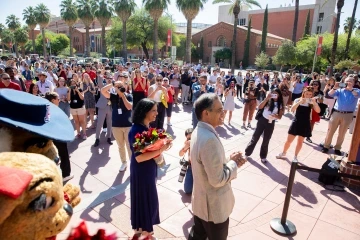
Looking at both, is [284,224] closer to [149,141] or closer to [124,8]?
[149,141]

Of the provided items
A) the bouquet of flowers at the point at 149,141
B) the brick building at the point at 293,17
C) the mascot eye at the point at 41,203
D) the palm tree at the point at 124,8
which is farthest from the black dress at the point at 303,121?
the brick building at the point at 293,17

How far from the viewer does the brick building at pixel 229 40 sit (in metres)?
48.8

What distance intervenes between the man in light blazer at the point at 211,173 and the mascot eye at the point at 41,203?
1433 mm

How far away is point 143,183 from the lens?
123 inches

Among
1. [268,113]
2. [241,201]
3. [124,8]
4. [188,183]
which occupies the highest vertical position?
[124,8]

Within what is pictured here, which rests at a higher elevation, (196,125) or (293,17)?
(293,17)

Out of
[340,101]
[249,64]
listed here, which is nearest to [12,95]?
[340,101]

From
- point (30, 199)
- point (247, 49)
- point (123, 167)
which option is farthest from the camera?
point (247, 49)

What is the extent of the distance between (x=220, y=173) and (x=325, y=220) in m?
2.84

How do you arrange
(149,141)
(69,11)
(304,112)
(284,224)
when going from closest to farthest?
(149,141) < (284,224) < (304,112) < (69,11)

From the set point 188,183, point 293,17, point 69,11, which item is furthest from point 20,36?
point 188,183

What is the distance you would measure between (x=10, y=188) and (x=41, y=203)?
0.21 m

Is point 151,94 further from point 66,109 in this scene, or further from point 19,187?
point 19,187

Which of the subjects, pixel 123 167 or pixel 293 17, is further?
pixel 293 17
